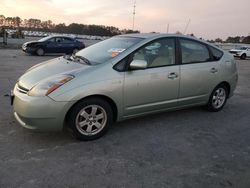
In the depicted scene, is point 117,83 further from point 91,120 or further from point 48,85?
point 48,85

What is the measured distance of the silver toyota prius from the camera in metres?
3.58

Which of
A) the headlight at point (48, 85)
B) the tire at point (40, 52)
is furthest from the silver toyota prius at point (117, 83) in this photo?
the tire at point (40, 52)

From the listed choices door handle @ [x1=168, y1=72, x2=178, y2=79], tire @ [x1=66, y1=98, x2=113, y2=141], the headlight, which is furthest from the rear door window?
the headlight

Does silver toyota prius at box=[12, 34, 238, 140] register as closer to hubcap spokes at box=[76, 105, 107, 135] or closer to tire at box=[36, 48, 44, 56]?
hubcap spokes at box=[76, 105, 107, 135]

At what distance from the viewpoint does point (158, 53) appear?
4469mm

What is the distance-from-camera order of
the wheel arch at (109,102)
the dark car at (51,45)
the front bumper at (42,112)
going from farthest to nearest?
the dark car at (51,45)
the wheel arch at (109,102)
the front bumper at (42,112)

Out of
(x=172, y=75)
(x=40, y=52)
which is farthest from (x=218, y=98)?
(x=40, y=52)

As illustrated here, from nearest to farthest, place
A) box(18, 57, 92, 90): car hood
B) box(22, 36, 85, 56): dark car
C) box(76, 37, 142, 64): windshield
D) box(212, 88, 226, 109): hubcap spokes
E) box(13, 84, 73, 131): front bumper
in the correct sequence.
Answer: box(13, 84, 73, 131): front bumper < box(18, 57, 92, 90): car hood < box(76, 37, 142, 64): windshield < box(212, 88, 226, 109): hubcap spokes < box(22, 36, 85, 56): dark car

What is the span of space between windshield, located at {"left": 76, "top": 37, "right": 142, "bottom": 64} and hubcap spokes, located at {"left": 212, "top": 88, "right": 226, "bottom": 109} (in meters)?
2.10

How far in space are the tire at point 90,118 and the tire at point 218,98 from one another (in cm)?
239

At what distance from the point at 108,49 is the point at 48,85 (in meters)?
1.36

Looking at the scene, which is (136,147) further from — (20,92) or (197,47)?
(197,47)

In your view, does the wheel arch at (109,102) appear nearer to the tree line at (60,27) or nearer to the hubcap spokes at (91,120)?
the hubcap spokes at (91,120)

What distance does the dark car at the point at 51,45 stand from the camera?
17.5 meters
